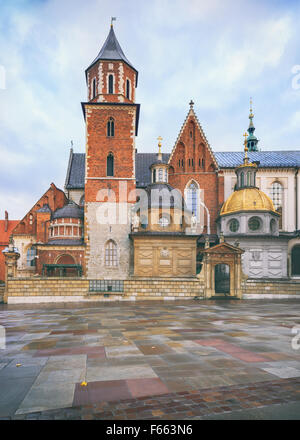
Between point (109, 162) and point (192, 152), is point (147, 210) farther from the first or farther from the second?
point (192, 152)

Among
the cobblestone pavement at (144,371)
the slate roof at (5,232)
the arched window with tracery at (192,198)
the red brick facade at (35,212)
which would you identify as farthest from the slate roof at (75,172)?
the cobblestone pavement at (144,371)

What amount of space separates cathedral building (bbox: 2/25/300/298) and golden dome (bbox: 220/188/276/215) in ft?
0.43

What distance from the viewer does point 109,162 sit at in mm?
39438

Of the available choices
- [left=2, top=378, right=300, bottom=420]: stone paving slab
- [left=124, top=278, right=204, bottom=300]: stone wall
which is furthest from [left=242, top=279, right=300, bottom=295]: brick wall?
[left=2, top=378, right=300, bottom=420]: stone paving slab

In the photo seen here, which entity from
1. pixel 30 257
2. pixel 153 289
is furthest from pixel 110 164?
pixel 153 289

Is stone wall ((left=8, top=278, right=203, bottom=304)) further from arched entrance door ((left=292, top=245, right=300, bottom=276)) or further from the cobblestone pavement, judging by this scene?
arched entrance door ((left=292, top=245, right=300, bottom=276))

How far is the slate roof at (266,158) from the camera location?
4544 centimetres

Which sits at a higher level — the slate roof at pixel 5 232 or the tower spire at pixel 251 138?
the tower spire at pixel 251 138

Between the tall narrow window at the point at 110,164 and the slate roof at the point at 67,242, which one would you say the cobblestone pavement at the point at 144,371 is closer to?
the slate roof at the point at 67,242

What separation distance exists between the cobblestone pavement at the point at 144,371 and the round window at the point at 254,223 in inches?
1038

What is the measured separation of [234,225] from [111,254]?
46.8 ft

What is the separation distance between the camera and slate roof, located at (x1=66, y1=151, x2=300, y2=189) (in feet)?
151

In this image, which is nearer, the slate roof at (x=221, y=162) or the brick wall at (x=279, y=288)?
the brick wall at (x=279, y=288)
